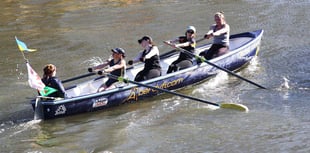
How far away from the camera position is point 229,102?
13352 mm

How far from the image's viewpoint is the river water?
11.2 meters

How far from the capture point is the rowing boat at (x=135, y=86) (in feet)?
41.3

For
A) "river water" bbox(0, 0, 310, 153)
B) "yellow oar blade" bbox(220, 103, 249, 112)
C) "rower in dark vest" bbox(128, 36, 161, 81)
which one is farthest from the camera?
"rower in dark vest" bbox(128, 36, 161, 81)

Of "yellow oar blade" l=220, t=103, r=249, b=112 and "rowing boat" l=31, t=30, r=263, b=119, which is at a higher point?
"rowing boat" l=31, t=30, r=263, b=119

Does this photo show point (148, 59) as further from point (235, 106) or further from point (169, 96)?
point (235, 106)

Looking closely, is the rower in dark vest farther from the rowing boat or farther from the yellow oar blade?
the yellow oar blade

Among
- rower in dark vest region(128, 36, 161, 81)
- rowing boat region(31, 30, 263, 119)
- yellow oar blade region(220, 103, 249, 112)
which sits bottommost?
yellow oar blade region(220, 103, 249, 112)

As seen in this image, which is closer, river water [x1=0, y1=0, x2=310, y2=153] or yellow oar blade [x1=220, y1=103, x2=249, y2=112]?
river water [x1=0, y1=0, x2=310, y2=153]

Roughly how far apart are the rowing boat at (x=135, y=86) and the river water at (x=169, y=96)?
0.22 m

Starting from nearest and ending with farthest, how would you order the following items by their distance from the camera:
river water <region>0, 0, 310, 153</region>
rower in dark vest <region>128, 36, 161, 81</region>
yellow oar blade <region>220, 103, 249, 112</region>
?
river water <region>0, 0, 310, 153</region>, yellow oar blade <region>220, 103, 249, 112</region>, rower in dark vest <region>128, 36, 161, 81</region>

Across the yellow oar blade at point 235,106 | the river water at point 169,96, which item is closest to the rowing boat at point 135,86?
the river water at point 169,96

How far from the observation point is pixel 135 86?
43.9 feet

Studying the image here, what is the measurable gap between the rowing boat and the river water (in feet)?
0.72

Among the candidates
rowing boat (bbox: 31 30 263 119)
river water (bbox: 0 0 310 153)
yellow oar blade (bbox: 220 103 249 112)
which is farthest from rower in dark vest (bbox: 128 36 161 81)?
yellow oar blade (bbox: 220 103 249 112)
